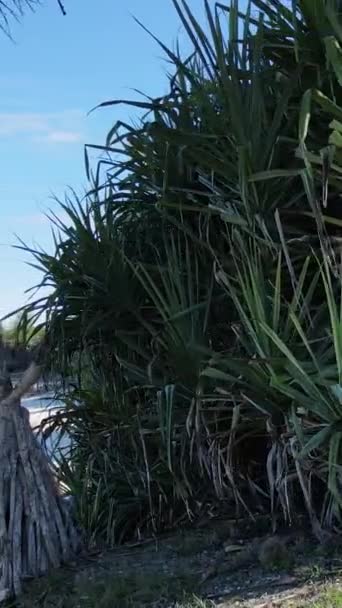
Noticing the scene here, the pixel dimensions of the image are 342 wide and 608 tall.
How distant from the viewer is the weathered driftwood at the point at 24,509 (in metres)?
5.38

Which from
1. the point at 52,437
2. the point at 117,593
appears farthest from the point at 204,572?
the point at 52,437

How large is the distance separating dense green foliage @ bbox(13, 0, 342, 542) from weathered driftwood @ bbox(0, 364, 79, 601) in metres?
0.33

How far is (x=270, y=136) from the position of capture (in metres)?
4.52

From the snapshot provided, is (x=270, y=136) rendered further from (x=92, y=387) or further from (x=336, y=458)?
(x=92, y=387)

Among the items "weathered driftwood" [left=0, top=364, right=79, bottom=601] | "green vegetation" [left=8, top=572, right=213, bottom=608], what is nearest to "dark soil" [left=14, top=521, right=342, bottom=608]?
"green vegetation" [left=8, top=572, right=213, bottom=608]

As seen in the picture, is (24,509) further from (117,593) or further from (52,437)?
(117,593)

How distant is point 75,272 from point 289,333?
182cm

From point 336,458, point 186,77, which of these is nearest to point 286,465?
point 336,458

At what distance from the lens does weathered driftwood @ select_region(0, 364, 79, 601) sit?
17.6 ft

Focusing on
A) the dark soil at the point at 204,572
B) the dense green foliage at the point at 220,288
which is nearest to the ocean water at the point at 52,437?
the dense green foliage at the point at 220,288

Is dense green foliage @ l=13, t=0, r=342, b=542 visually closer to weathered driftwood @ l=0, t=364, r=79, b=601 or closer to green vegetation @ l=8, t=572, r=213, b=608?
weathered driftwood @ l=0, t=364, r=79, b=601

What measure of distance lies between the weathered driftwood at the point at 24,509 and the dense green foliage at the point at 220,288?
1.07ft

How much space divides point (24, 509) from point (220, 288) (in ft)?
6.75

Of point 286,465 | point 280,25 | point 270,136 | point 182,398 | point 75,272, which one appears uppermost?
point 280,25
